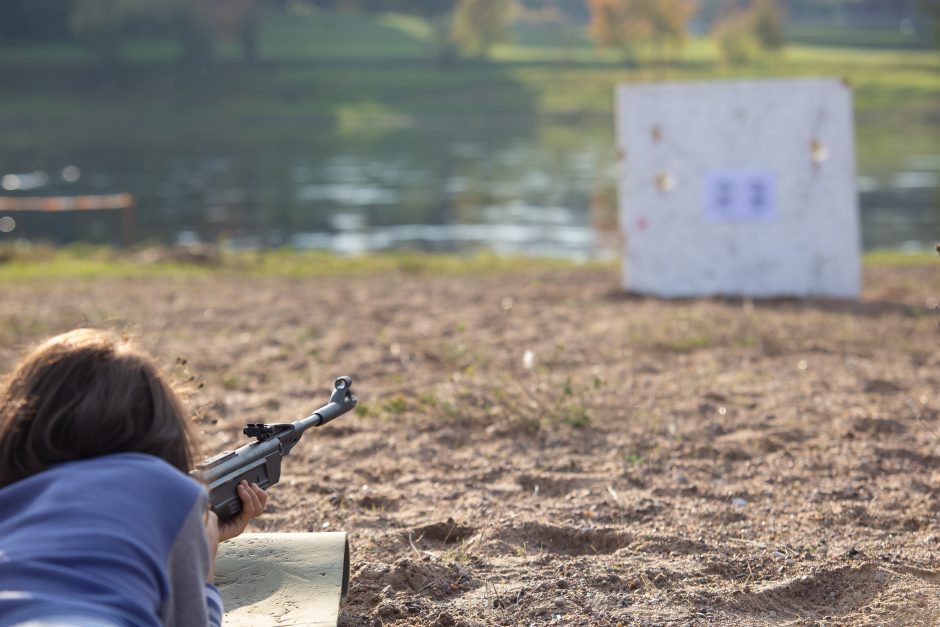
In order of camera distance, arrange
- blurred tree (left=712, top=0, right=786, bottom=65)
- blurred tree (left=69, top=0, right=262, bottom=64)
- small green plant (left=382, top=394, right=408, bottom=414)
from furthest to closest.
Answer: blurred tree (left=712, top=0, right=786, bottom=65) → blurred tree (left=69, top=0, right=262, bottom=64) → small green plant (left=382, top=394, right=408, bottom=414)

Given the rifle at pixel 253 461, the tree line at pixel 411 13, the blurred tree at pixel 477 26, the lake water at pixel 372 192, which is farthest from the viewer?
the blurred tree at pixel 477 26

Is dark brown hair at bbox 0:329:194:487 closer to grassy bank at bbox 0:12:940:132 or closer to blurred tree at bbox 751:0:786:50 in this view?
grassy bank at bbox 0:12:940:132

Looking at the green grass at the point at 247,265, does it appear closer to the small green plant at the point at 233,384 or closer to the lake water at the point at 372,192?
the lake water at the point at 372,192

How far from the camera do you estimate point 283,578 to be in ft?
10.9

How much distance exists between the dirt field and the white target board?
0.54 metres

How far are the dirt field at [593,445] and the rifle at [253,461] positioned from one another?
0.29m

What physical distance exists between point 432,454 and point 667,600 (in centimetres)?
188

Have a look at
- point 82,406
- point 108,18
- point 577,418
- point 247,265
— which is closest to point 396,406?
point 577,418

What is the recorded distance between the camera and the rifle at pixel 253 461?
107 inches

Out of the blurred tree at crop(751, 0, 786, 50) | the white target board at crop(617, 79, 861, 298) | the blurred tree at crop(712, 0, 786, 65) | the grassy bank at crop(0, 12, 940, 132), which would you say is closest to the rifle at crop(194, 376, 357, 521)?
the white target board at crop(617, 79, 861, 298)

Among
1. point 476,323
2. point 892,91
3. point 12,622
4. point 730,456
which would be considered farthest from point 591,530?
point 892,91

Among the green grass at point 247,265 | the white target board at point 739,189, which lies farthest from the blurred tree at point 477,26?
the white target board at point 739,189

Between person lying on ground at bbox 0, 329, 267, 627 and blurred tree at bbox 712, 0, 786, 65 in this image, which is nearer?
person lying on ground at bbox 0, 329, 267, 627

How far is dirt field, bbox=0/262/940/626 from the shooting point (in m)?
3.58
